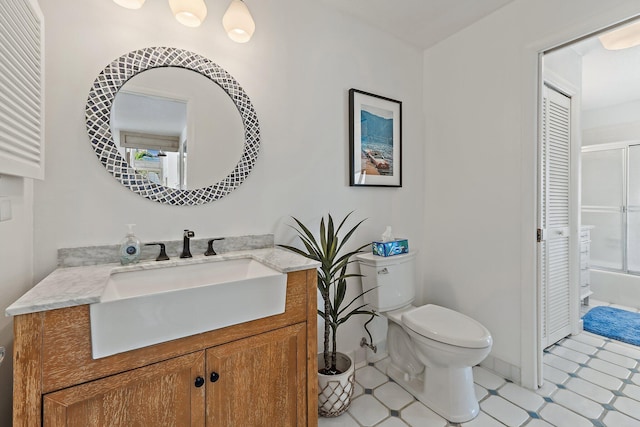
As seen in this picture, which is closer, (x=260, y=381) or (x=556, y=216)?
(x=260, y=381)

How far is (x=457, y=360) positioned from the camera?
4.88 feet

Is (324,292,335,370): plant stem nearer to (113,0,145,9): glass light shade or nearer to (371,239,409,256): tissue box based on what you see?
(371,239,409,256): tissue box

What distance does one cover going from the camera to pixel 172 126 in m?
1.41

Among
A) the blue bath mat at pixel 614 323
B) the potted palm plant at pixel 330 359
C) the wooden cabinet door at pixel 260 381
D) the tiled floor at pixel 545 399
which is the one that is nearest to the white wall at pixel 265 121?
the potted palm plant at pixel 330 359

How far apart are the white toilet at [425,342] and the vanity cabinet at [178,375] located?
0.70m

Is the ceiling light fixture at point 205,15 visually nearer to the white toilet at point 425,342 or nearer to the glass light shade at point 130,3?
the glass light shade at point 130,3

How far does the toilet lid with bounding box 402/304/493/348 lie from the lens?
1453 millimetres

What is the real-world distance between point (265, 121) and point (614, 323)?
11.3 ft

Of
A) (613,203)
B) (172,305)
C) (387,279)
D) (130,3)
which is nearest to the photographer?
(172,305)

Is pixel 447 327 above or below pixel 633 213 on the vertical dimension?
below

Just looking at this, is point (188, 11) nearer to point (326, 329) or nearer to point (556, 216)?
point (326, 329)

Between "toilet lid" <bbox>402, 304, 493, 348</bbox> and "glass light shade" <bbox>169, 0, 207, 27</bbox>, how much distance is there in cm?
189

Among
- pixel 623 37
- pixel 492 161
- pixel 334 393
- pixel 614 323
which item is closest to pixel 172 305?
pixel 334 393

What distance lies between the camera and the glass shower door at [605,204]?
136 inches
